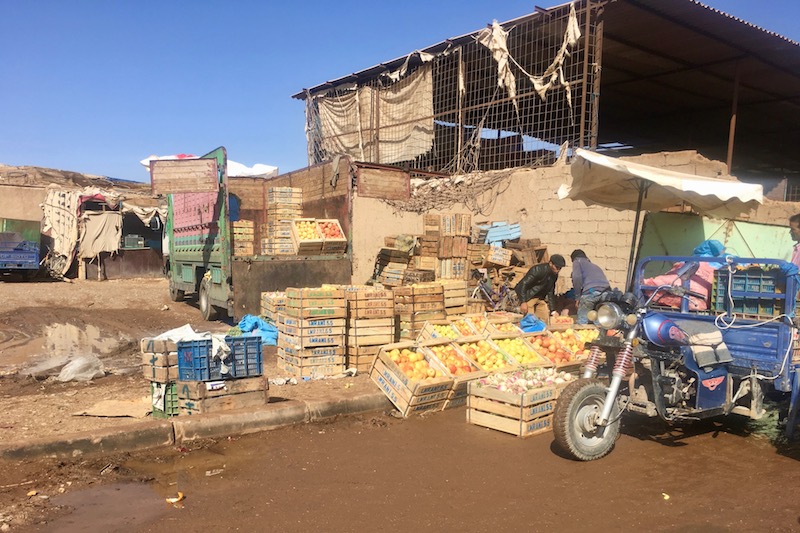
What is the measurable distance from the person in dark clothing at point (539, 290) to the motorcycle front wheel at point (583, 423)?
573 centimetres

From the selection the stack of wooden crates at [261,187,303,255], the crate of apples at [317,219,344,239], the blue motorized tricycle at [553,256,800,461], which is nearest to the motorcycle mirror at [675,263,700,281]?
the blue motorized tricycle at [553,256,800,461]

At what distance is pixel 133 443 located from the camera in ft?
16.9

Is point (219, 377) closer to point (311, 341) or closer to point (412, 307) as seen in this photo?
point (311, 341)

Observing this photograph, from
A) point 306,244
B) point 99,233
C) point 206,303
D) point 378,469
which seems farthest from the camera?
point 99,233

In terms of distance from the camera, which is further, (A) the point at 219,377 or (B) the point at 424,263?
(B) the point at 424,263

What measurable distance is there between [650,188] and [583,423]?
16.2ft

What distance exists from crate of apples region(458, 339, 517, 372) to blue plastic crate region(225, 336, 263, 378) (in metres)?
2.53

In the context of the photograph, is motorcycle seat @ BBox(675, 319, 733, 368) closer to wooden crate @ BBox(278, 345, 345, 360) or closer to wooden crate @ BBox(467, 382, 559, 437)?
wooden crate @ BBox(467, 382, 559, 437)

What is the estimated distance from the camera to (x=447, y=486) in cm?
446

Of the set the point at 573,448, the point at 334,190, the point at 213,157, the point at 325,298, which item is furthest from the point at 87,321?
the point at 573,448

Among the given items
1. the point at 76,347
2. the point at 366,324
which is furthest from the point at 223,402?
the point at 76,347

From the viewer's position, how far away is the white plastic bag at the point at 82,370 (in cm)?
782

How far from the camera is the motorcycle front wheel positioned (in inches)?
185

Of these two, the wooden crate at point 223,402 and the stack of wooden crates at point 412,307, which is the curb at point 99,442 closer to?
the wooden crate at point 223,402
